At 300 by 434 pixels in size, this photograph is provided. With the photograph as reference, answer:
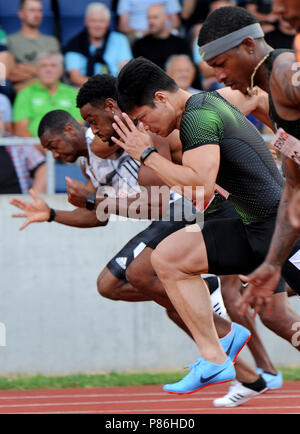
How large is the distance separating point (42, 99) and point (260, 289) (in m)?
4.97

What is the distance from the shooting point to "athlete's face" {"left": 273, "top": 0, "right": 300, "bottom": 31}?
399 cm

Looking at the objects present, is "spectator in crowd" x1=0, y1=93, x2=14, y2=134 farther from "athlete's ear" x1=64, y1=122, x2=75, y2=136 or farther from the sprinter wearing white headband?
the sprinter wearing white headband

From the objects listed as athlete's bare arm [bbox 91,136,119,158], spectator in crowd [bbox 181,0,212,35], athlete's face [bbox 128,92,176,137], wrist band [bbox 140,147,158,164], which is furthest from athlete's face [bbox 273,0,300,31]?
spectator in crowd [bbox 181,0,212,35]

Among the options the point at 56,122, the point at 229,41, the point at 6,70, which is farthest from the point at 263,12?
the point at 229,41

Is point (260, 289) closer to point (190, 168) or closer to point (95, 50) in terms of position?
point (190, 168)

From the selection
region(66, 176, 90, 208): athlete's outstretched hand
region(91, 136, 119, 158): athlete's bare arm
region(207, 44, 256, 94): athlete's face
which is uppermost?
region(207, 44, 256, 94): athlete's face

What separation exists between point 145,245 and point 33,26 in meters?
3.55

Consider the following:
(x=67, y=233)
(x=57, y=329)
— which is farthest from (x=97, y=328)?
(x=67, y=233)

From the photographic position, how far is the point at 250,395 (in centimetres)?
689

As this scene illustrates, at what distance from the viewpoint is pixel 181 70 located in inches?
372

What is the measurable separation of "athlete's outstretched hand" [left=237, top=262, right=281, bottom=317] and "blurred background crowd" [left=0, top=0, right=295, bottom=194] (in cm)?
448

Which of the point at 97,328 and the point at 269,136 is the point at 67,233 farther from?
the point at 269,136

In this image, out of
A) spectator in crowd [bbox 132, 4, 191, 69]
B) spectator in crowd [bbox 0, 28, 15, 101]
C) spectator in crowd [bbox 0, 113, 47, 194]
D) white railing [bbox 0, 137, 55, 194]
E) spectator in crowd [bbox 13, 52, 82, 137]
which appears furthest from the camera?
spectator in crowd [bbox 132, 4, 191, 69]

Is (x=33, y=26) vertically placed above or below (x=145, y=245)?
above
